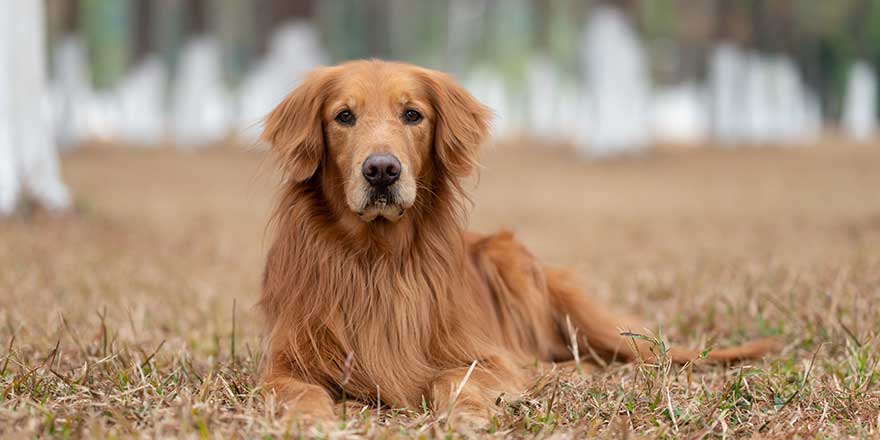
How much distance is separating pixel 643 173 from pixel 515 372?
15.1m

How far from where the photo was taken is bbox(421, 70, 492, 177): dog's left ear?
3.57m

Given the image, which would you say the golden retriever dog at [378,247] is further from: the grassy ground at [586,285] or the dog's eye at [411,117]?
the grassy ground at [586,285]

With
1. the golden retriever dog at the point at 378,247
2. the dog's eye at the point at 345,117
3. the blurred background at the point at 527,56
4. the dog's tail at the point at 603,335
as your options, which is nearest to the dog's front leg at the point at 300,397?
the golden retriever dog at the point at 378,247

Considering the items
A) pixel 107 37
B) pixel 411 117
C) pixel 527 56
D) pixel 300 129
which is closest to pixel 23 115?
pixel 300 129

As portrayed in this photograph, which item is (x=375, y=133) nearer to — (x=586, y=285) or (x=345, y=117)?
(x=345, y=117)

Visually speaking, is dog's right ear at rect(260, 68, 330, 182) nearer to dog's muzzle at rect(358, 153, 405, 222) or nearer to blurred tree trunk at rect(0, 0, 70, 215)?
dog's muzzle at rect(358, 153, 405, 222)

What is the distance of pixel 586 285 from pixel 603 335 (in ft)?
3.95

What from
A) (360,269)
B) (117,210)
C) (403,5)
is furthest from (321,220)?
(403,5)

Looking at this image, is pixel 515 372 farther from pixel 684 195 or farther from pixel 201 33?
pixel 201 33

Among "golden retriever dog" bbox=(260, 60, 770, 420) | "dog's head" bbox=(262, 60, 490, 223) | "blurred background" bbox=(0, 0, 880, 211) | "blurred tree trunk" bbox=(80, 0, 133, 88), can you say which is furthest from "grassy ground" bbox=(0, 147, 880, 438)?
"blurred tree trunk" bbox=(80, 0, 133, 88)

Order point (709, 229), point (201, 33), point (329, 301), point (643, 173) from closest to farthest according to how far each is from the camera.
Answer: point (329, 301) → point (709, 229) → point (643, 173) → point (201, 33)

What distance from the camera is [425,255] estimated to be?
3.52 m

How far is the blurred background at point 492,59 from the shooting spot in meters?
19.6

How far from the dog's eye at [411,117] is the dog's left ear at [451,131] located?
0.12 meters
